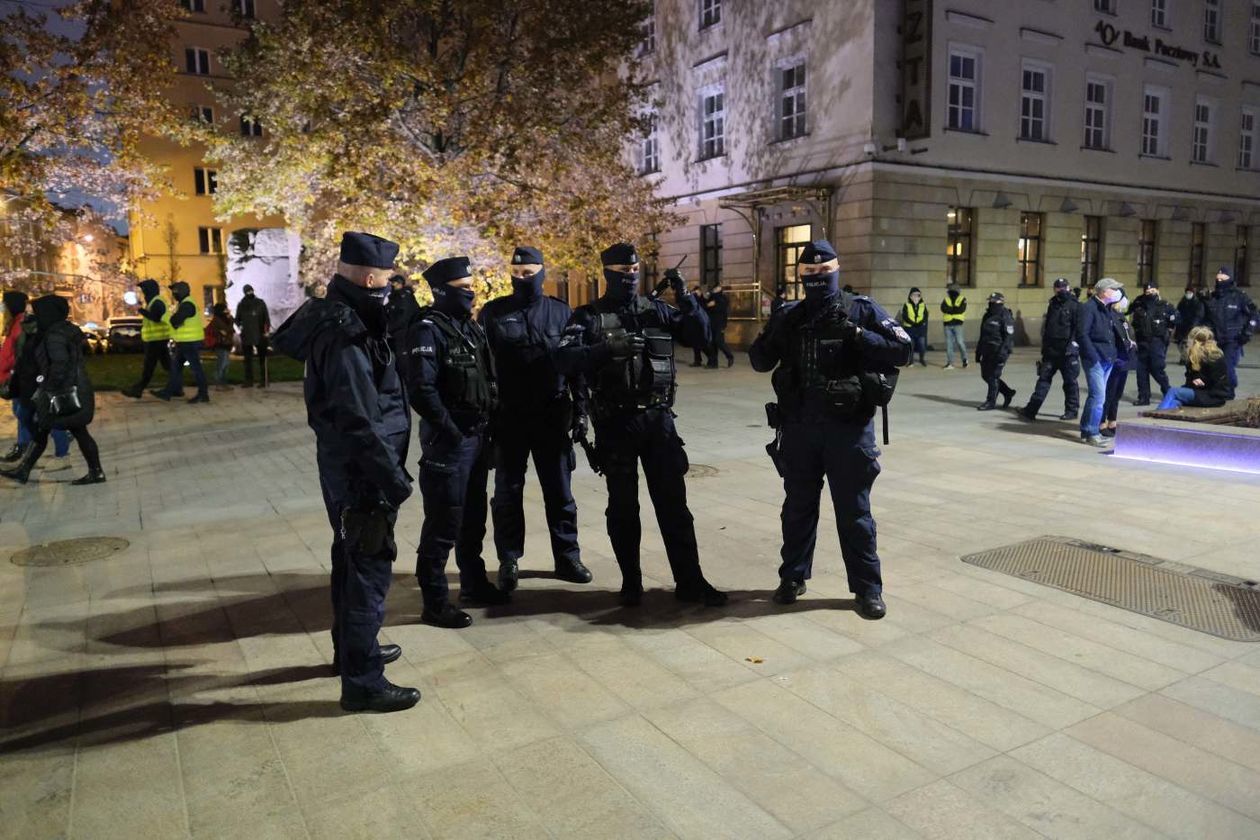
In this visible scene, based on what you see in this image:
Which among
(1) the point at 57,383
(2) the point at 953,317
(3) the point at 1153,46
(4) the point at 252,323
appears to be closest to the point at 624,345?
(1) the point at 57,383

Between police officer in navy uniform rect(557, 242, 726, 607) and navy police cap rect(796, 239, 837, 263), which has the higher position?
navy police cap rect(796, 239, 837, 263)

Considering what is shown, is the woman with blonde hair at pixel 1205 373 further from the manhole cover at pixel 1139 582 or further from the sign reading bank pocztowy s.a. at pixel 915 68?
the sign reading bank pocztowy s.a. at pixel 915 68

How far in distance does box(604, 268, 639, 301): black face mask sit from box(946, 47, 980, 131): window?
21.6 meters

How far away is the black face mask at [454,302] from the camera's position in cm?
483

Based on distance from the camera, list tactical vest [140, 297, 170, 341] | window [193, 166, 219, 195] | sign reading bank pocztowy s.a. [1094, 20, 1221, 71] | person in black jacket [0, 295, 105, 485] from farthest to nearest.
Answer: window [193, 166, 219, 195] < sign reading bank pocztowy s.a. [1094, 20, 1221, 71] < tactical vest [140, 297, 170, 341] < person in black jacket [0, 295, 105, 485]

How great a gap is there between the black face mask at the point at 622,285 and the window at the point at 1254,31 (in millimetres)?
34690

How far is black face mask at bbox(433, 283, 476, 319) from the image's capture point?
4.83m

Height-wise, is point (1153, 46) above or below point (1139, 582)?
above

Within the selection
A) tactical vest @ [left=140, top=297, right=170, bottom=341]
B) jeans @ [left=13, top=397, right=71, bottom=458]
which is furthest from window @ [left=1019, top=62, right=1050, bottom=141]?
jeans @ [left=13, top=397, right=71, bottom=458]

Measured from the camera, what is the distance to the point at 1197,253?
30.5m

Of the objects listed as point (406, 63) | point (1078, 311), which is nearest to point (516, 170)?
point (406, 63)

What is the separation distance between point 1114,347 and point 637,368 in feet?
25.8

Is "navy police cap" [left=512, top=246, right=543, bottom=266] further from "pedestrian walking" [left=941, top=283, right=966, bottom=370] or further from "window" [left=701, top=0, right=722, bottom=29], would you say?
"window" [left=701, top=0, right=722, bottom=29]

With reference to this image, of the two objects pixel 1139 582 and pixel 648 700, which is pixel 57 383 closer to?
pixel 648 700
